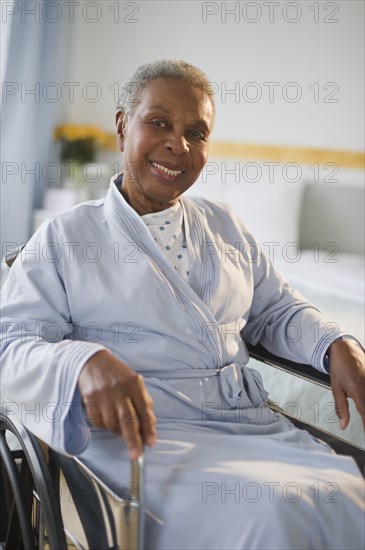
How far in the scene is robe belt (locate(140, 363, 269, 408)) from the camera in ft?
4.54

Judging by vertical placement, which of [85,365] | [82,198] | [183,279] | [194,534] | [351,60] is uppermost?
[351,60]

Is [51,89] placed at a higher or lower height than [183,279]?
higher

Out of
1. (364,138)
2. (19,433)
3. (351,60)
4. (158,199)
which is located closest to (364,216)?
(364,138)

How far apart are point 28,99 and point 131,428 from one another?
3.60 metres

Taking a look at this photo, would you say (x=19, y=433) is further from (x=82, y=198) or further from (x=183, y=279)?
(x=82, y=198)

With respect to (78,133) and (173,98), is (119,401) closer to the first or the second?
(173,98)

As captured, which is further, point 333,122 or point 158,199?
point 333,122

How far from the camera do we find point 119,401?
1067 mm

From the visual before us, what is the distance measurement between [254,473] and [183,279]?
0.44 meters

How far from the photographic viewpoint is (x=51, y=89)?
4.57m

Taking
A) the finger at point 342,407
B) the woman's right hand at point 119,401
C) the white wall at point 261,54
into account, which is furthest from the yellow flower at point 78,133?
the woman's right hand at point 119,401

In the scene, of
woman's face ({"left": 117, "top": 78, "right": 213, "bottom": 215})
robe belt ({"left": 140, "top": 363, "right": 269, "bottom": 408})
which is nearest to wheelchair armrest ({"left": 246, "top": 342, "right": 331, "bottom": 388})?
robe belt ({"left": 140, "top": 363, "right": 269, "bottom": 408})

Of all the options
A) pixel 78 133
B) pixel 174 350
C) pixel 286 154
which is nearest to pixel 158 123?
pixel 174 350

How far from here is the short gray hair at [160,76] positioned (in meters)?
1.48
